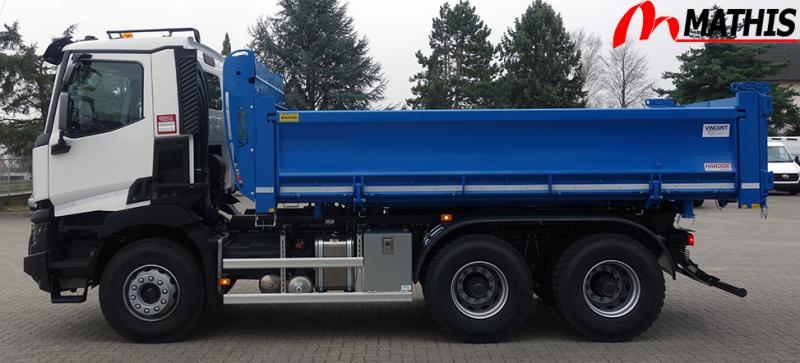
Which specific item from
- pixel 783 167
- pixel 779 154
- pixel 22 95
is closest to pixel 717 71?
pixel 779 154

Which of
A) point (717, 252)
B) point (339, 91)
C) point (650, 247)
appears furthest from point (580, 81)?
point (650, 247)

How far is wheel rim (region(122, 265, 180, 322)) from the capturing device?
6.27m

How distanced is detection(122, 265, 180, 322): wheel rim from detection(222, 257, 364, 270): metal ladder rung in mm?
525

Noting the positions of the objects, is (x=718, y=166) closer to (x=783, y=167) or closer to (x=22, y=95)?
(x=22, y=95)

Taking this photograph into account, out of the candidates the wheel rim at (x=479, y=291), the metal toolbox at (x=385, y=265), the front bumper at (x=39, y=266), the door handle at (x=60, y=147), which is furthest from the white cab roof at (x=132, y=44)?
the wheel rim at (x=479, y=291)

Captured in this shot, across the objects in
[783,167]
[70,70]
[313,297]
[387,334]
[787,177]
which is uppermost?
[70,70]

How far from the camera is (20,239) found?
15516 millimetres

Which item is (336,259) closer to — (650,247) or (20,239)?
(650,247)

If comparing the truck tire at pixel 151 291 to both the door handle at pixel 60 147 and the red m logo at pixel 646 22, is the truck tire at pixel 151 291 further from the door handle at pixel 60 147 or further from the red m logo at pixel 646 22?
the red m logo at pixel 646 22

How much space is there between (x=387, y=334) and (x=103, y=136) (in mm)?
3240

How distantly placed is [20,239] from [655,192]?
14398 millimetres

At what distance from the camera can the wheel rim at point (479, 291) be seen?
6.28 metres

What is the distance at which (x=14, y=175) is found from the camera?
23.2 m

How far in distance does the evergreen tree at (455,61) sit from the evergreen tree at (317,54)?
13.0m
